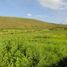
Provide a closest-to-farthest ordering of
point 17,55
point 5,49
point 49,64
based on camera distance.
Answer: point 49,64
point 17,55
point 5,49

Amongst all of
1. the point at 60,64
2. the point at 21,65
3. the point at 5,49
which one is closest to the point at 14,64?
the point at 21,65

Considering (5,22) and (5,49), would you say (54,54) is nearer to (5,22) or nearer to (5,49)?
(5,49)

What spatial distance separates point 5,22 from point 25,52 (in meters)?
90.1

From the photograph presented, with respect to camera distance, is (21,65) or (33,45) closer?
(21,65)

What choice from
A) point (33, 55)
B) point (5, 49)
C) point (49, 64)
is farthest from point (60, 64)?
point (5, 49)

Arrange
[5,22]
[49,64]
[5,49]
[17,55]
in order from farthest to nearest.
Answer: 1. [5,22]
2. [5,49]
3. [17,55]
4. [49,64]

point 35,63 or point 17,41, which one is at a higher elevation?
point 17,41

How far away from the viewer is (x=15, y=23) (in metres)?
117

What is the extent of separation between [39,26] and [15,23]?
1226 cm

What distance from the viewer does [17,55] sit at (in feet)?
77.4

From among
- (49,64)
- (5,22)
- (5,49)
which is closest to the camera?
(49,64)

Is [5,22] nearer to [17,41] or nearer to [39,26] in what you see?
[39,26]

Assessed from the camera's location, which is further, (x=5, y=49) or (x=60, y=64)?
(x=5, y=49)

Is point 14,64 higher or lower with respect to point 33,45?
lower
